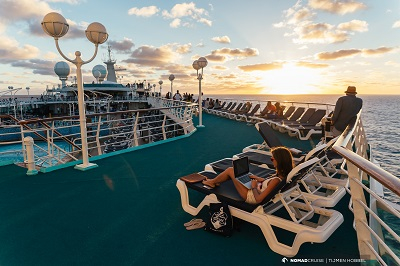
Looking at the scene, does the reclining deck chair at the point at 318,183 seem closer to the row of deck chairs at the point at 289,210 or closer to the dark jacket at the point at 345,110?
the row of deck chairs at the point at 289,210

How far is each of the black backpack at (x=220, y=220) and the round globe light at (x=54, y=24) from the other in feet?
14.2

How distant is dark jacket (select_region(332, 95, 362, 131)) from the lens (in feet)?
17.2

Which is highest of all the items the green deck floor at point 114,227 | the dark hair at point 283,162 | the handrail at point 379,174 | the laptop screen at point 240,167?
the handrail at point 379,174

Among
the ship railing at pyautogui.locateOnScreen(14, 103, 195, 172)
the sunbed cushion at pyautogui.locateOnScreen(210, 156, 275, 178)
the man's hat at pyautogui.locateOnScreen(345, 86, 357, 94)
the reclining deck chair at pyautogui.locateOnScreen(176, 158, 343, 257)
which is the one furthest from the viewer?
the ship railing at pyautogui.locateOnScreen(14, 103, 195, 172)

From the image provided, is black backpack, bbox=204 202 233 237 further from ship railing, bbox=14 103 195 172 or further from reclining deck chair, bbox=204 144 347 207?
ship railing, bbox=14 103 195 172

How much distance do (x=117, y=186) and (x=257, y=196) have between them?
2576 millimetres

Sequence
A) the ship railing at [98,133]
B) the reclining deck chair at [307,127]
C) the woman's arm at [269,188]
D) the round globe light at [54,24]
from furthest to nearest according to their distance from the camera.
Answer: the reclining deck chair at [307,127]
the ship railing at [98,133]
the round globe light at [54,24]
the woman's arm at [269,188]

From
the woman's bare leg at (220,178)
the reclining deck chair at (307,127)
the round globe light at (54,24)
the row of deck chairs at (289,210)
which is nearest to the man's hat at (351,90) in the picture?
the row of deck chairs at (289,210)

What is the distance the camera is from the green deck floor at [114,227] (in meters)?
2.47

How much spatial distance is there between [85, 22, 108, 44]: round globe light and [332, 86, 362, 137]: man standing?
16.6 feet

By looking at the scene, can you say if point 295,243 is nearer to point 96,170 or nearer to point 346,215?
point 346,215

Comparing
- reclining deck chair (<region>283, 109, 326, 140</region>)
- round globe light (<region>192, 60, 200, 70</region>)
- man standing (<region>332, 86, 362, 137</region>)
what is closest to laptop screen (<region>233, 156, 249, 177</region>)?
man standing (<region>332, 86, 362, 137</region>)

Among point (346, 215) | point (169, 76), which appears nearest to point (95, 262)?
point (346, 215)

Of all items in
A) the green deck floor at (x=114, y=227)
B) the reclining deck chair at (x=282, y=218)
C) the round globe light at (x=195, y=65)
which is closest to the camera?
the reclining deck chair at (x=282, y=218)
